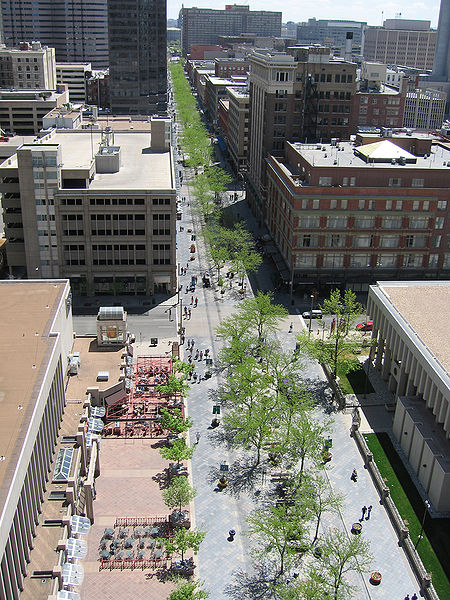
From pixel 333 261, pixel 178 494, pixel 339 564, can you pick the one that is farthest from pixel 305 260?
pixel 339 564

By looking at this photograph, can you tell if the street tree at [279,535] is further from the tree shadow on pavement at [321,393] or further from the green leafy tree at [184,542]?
the tree shadow on pavement at [321,393]

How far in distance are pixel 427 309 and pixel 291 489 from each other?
31559mm

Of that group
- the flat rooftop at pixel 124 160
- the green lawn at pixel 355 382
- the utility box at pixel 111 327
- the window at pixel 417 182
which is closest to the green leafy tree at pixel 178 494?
the green lawn at pixel 355 382

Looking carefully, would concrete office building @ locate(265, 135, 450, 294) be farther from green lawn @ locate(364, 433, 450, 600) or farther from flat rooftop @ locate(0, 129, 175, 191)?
green lawn @ locate(364, 433, 450, 600)

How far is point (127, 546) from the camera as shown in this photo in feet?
202

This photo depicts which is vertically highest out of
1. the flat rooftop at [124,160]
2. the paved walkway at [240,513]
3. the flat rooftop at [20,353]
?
the flat rooftop at [124,160]

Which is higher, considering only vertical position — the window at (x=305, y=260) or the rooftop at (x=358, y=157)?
the rooftop at (x=358, y=157)

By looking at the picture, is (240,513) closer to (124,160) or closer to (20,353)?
(20,353)

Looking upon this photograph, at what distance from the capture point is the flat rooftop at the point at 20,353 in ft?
177

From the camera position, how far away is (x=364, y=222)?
116 m

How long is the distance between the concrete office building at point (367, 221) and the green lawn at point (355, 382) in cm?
2707

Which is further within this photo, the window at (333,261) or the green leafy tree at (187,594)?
the window at (333,261)

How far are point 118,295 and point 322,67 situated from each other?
239ft

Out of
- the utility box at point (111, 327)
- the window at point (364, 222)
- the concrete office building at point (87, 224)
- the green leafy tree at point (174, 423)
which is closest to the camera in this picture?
the green leafy tree at point (174, 423)
